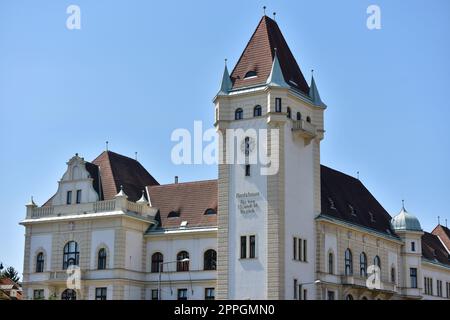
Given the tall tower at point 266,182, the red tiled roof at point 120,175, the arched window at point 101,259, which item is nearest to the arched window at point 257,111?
the tall tower at point 266,182

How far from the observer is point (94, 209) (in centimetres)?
7056

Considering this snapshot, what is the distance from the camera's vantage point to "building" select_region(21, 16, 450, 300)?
65000mm

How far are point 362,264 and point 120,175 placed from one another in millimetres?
24060

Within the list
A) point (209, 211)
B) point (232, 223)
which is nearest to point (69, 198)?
point (209, 211)

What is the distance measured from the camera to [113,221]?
228 feet

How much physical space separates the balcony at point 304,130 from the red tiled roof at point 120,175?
16704 mm

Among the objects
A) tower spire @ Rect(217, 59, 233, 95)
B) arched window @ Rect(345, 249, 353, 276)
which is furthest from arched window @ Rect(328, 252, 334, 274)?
tower spire @ Rect(217, 59, 233, 95)

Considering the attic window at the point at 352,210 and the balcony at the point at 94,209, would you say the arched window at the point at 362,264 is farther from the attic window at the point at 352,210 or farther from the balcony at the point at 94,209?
the balcony at the point at 94,209
